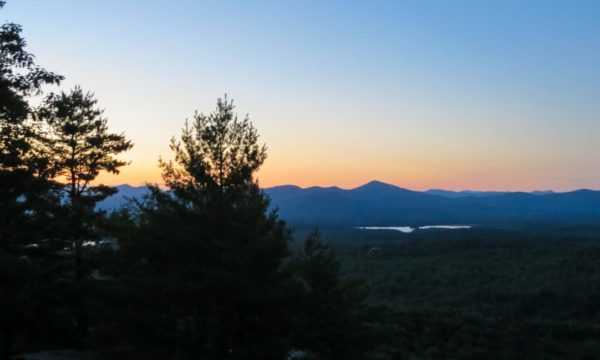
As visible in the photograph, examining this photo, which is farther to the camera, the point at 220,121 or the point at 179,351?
the point at 220,121

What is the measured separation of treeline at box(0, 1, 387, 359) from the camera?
45.4 feet

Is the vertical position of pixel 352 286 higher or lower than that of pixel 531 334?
higher

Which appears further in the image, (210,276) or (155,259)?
(155,259)

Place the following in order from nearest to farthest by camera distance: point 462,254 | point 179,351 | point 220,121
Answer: point 179,351
point 220,121
point 462,254

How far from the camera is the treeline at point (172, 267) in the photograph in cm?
1385

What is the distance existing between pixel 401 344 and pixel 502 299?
2075 cm

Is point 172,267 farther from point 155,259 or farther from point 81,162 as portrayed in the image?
point 81,162

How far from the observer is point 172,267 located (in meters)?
14.8

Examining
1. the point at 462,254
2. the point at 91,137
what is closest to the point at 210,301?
the point at 91,137

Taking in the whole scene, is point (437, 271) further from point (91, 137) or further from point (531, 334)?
point (91, 137)

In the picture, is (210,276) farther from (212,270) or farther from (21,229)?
(21,229)

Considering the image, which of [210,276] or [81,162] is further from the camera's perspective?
[81,162]

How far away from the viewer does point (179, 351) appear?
13562 millimetres

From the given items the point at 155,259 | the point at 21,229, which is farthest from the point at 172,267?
the point at 21,229
